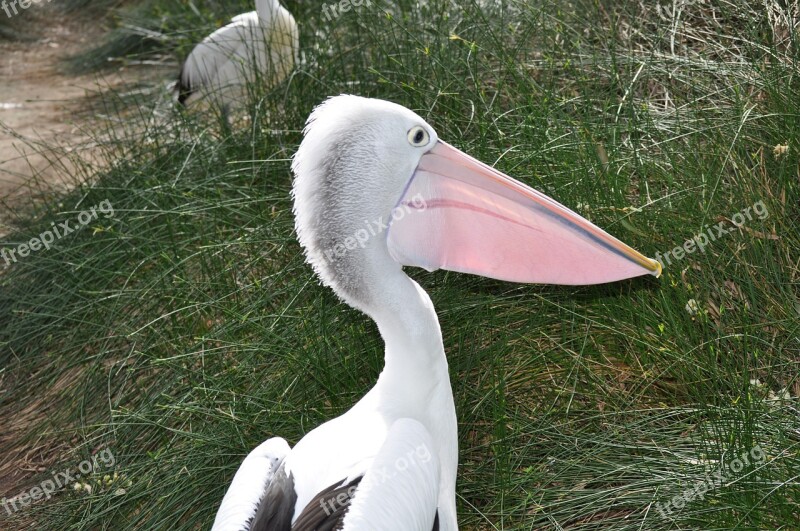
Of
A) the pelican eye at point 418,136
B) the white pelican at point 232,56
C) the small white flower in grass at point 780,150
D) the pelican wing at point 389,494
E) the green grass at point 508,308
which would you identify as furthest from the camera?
the white pelican at point 232,56

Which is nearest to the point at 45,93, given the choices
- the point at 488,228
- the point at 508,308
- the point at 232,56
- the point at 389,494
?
the point at 232,56

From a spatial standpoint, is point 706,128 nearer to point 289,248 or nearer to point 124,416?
point 289,248

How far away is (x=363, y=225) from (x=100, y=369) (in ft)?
6.30

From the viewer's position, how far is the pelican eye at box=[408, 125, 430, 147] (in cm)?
265

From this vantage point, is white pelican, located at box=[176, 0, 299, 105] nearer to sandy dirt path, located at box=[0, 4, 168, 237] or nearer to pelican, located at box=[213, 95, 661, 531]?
sandy dirt path, located at box=[0, 4, 168, 237]

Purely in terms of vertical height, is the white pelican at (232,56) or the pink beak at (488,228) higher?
the pink beak at (488,228)

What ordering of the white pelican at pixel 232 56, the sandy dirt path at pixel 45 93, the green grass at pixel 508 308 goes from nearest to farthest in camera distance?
1. the green grass at pixel 508 308
2. the white pelican at pixel 232 56
3. the sandy dirt path at pixel 45 93

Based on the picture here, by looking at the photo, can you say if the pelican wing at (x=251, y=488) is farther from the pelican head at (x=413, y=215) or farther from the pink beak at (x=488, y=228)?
the pink beak at (x=488, y=228)

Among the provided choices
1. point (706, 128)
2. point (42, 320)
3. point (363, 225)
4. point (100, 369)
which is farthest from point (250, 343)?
point (706, 128)

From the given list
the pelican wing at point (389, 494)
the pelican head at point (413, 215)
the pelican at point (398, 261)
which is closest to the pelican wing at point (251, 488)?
the pelican at point (398, 261)

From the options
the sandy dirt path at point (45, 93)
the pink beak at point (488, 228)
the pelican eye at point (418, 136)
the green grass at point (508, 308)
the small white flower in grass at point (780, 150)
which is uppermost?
the pelican eye at point (418, 136)

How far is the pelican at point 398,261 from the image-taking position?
98.1 inches

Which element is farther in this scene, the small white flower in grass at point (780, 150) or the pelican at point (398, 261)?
the small white flower in grass at point (780, 150)

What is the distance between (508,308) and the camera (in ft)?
11.7
